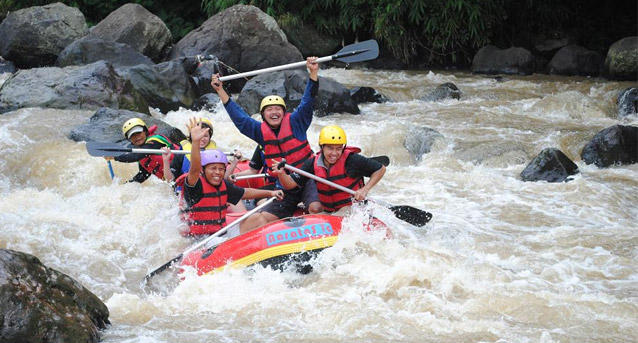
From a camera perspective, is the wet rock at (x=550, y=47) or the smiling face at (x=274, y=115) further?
the wet rock at (x=550, y=47)

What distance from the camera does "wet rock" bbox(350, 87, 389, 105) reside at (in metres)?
11.6

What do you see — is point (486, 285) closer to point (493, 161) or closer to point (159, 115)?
point (493, 161)

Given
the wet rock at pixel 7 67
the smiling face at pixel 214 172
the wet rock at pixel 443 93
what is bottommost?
the wet rock at pixel 7 67

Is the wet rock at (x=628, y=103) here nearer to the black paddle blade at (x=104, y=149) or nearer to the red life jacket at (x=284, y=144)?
the red life jacket at (x=284, y=144)

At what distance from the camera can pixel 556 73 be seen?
517 inches

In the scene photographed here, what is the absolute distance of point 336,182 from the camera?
566 cm

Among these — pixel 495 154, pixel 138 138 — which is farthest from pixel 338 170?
pixel 495 154

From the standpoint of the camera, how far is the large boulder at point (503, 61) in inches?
524

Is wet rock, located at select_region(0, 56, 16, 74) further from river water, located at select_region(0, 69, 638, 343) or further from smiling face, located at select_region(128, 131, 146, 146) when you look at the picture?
smiling face, located at select_region(128, 131, 146, 146)

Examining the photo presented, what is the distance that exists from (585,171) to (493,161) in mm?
961

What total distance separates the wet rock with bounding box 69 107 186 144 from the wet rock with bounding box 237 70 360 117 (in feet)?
6.72

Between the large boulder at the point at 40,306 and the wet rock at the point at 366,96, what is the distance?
7.95m

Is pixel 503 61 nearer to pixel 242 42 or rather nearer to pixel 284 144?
Answer: pixel 242 42

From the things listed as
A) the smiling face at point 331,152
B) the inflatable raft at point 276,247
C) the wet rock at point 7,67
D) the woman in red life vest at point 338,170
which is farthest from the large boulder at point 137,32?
the inflatable raft at point 276,247
